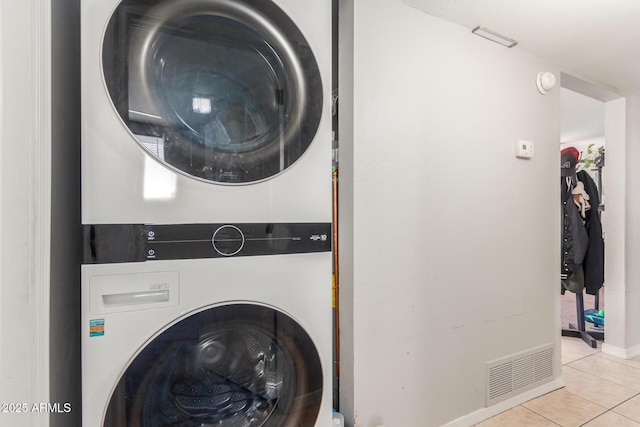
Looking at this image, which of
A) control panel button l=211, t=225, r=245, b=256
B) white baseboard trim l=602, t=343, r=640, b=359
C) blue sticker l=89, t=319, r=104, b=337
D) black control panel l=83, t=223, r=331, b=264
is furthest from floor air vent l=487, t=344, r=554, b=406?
blue sticker l=89, t=319, r=104, b=337

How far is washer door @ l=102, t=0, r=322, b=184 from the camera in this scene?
716 millimetres

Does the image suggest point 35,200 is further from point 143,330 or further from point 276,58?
point 276,58

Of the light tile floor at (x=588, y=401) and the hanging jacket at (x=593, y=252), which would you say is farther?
the hanging jacket at (x=593, y=252)

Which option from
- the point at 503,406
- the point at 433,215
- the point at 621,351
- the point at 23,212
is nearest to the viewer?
the point at 23,212

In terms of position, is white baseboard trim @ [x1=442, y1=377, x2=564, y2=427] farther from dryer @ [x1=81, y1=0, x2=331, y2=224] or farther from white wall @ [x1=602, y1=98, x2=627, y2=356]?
dryer @ [x1=81, y1=0, x2=331, y2=224]

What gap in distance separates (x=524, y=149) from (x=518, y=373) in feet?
4.15

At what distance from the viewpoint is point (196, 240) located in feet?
2.57

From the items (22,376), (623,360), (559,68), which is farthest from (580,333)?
(22,376)

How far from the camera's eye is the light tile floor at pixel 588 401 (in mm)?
1619

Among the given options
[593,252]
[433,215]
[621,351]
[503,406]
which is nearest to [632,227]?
[593,252]

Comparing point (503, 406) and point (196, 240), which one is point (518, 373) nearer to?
point (503, 406)

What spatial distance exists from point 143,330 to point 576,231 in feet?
A: 9.76

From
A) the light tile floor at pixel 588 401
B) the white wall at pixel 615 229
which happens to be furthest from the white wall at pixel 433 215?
the white wall at pixel 615 229

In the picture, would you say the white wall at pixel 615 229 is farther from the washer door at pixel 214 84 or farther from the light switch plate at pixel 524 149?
the washer door at pixel 214 84
